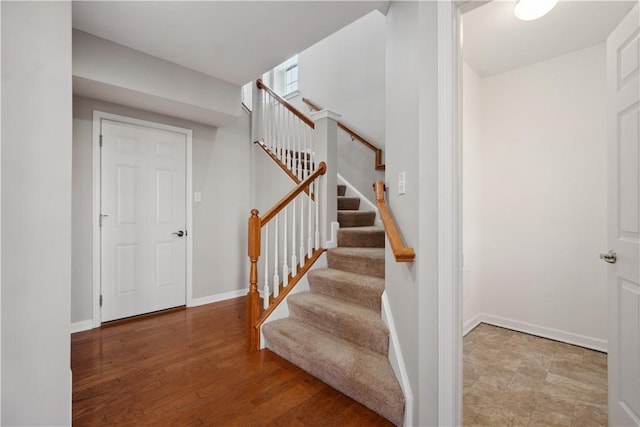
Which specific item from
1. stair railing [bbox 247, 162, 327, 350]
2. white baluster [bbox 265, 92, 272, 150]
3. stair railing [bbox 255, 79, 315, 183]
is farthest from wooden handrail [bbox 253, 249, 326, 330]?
white baluster [bbox 265, 92, 272, 150]

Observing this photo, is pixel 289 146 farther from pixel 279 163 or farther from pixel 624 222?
pixel 624 222

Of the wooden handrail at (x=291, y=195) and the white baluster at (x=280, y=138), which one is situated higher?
the white baluster at (x=280, y=138)

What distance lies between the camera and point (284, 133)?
367 cm

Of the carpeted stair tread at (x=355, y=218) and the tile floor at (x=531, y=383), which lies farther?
the carpeted stair tread at (x=355, y=218)

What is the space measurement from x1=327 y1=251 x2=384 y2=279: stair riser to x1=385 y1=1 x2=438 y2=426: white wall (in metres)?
0.63

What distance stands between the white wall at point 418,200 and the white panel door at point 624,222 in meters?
0.84

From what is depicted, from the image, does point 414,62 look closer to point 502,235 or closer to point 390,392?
point 390,392

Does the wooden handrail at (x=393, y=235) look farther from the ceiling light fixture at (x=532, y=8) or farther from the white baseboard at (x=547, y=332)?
the white baseboard at (x=547, y=332)

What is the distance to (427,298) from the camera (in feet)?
4.58

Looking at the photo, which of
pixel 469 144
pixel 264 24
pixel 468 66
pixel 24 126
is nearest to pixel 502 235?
pixel 469 144

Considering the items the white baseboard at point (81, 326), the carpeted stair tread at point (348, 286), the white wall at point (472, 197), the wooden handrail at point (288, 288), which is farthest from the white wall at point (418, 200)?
the white baseboard at point (81, 326)

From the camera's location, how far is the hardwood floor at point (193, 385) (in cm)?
159

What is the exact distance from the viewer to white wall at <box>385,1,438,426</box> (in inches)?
54.4

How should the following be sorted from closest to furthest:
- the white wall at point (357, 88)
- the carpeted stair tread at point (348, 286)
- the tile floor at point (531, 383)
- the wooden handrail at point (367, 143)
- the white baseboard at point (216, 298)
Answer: the tile floor at point (531, 383)
the carpeted stair tread at point (348, 286)
the white baseboard at point (216, 298)
the wooden handrail at point (367, 143)
the white wall at point (357, 88)
